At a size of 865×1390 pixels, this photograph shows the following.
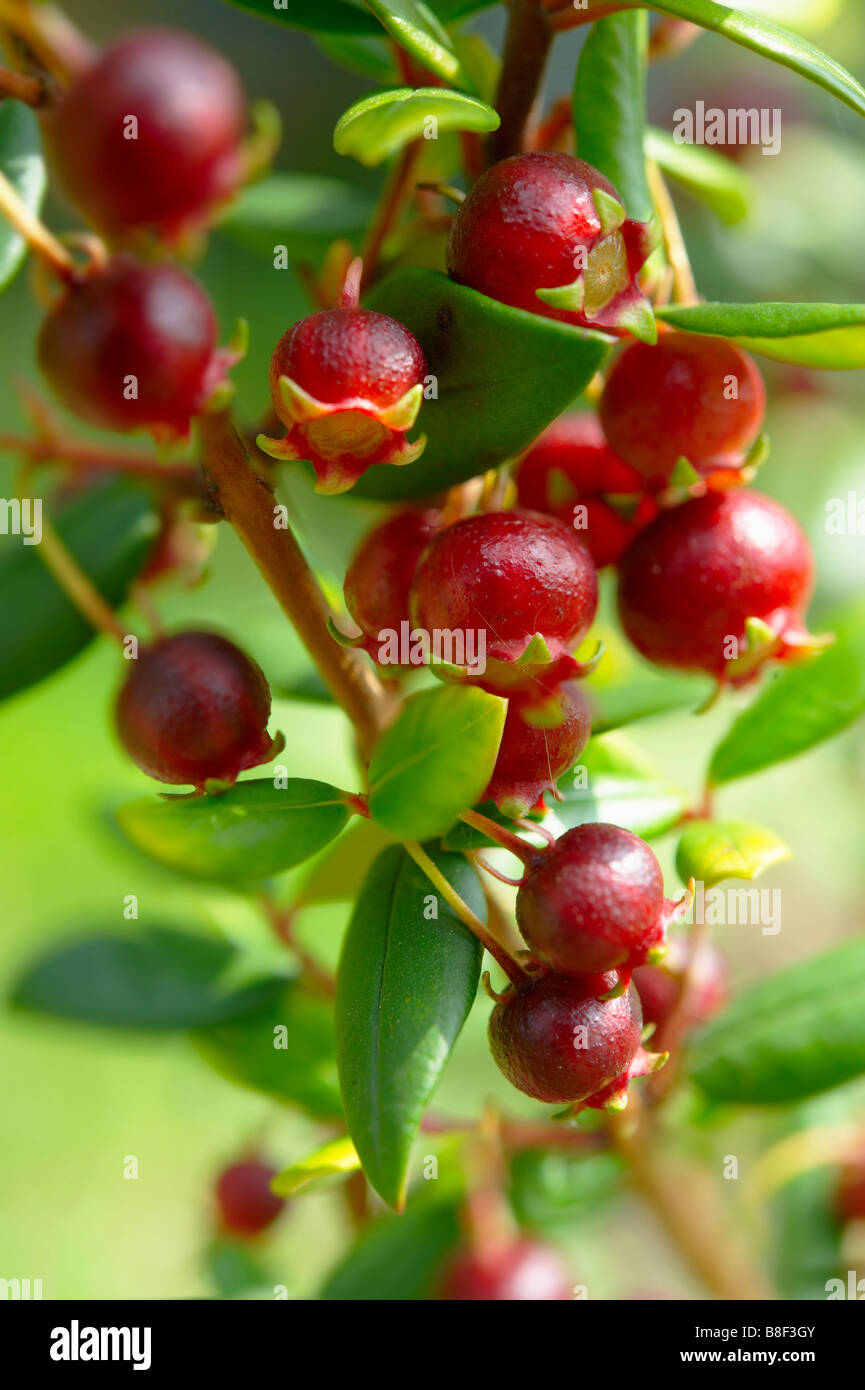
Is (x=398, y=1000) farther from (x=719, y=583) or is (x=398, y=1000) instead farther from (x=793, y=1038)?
(x=793, y=1038)

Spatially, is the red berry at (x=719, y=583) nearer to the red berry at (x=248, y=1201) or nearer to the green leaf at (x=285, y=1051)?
the green leaf at (x=285, y=1051)

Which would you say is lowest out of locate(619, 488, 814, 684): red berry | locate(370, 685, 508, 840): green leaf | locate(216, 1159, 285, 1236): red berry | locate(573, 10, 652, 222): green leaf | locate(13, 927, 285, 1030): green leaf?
locate(216, 1159, 285, 1236): red berry

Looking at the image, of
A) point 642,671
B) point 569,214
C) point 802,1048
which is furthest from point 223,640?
point 642,671

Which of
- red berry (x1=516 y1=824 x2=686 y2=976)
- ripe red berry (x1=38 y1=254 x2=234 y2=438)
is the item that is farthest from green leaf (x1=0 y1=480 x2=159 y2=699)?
red berry (x1=516 y1=824 x2=686 y2=976)

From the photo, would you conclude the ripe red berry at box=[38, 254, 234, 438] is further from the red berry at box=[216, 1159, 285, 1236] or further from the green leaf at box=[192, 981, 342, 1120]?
the red berry at box=[216, 1159, 285, 1236]

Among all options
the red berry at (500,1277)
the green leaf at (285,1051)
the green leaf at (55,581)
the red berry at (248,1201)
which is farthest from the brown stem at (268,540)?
the red berry at (248,1201)
